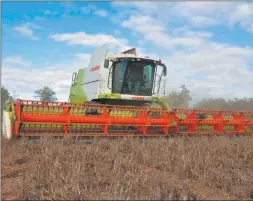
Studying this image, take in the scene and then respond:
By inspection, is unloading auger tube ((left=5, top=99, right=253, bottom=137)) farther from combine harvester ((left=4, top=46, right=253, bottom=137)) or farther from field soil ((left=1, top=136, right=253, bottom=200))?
field soil ((left=1, top=136, right=253, bottom=200))

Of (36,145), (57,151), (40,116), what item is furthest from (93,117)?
(57,151)

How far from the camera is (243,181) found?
9.73ft

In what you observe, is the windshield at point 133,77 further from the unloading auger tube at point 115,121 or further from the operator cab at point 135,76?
the unloading auger tube at point 115,121

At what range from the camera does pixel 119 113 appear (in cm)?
629

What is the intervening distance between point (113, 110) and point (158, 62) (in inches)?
109

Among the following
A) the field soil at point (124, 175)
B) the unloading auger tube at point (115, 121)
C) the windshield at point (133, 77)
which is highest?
the windshield at point (133, 77)

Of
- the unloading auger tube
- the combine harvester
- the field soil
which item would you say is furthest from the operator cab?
the field soil

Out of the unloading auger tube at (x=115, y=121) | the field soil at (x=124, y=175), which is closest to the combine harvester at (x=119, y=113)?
the unloading auger tube at (x=115, y=121)

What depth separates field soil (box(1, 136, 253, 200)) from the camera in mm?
2432

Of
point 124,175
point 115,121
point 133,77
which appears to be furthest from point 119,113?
point 124,175

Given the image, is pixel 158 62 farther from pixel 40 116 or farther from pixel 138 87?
pixel 40 116

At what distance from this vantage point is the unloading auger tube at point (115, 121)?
17.5ft

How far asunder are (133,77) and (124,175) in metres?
5.34

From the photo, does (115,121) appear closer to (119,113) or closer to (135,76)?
(119,113)
